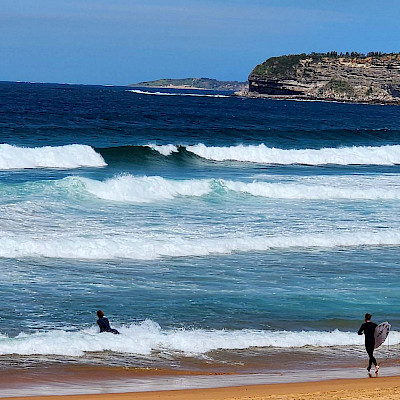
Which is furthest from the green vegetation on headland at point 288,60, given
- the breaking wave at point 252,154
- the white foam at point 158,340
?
the white foam at point 158,340

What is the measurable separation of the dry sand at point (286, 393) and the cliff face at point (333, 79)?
157m

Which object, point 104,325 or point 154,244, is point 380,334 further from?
point 154,244

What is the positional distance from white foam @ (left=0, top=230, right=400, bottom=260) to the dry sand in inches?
310

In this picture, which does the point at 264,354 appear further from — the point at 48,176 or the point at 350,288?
the point at 48,176

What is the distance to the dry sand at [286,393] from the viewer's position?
9391mm

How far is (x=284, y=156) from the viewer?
4278cm

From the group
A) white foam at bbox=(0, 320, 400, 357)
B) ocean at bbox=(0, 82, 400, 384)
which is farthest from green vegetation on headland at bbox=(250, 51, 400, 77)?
white foam at bbox=(0, 320, 400, 357)

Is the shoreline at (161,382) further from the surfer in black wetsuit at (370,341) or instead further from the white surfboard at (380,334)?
the white surfboard at (380,334)

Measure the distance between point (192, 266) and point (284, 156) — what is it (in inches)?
1046

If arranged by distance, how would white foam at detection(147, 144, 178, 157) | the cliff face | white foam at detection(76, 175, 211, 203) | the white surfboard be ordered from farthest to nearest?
the cliff face < white foam at detection(147, 144, 178, 157) < white foam at detection(76, 175, 211, 203) < the white surfboard

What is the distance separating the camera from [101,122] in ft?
187

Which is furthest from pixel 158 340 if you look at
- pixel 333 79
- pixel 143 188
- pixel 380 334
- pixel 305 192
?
pixel 333 79

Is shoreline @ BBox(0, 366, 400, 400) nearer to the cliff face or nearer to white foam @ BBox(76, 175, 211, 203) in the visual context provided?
white foam @ BBox(76, 175, 211, 203)

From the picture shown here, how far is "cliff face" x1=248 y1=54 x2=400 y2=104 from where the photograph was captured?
16675 cm
